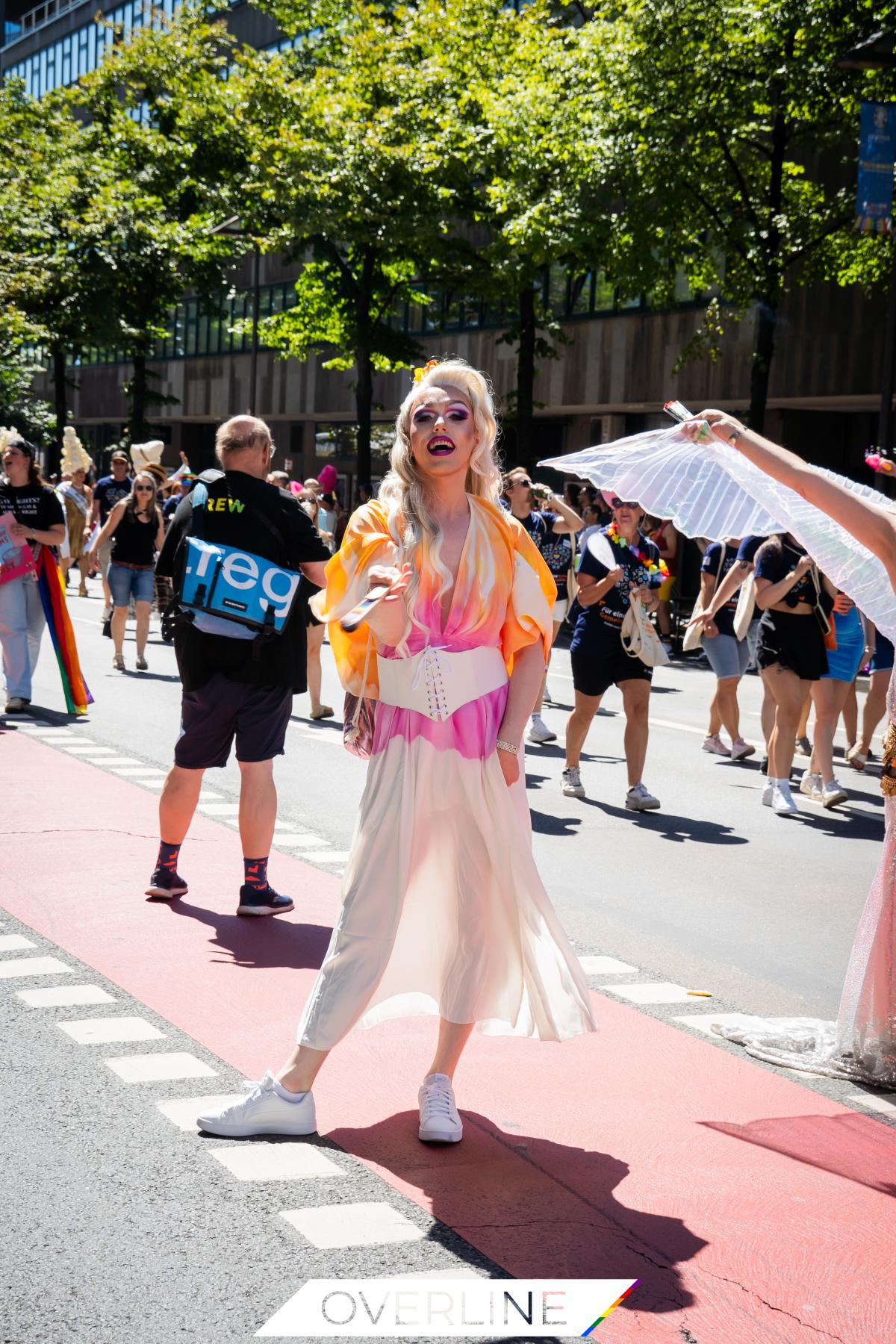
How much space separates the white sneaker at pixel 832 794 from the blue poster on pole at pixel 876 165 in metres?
9.46

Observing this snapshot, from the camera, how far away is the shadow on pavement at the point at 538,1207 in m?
3.56

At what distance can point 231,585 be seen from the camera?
659cm

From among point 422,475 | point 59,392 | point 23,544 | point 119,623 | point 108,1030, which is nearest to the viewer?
point 422,475

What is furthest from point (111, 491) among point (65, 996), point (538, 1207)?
point (538, 1207)

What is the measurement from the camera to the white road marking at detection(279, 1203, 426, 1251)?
3.63 m

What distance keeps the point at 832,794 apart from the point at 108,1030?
6469mm

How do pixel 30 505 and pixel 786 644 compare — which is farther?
pixel 30 505

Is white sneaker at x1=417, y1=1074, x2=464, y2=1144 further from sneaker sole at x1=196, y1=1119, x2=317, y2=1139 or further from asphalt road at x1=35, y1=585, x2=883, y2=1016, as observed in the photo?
asphalt road at x1=35, y1=585, x2=883, y2=1016

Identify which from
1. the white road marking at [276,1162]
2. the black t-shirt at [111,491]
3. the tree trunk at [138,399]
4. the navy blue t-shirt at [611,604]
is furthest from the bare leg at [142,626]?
the tree trunk at [138,399]

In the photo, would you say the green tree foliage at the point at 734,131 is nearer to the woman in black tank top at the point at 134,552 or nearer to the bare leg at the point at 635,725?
the woman in black tank top at the point at 134,552

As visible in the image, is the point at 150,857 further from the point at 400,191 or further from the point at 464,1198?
the point at 400,191

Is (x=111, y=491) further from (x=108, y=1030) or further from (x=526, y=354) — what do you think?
(x=108, y=1030)

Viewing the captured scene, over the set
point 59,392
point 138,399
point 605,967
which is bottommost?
point 605,967

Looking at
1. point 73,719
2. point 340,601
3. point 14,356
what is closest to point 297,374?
point 14,356
